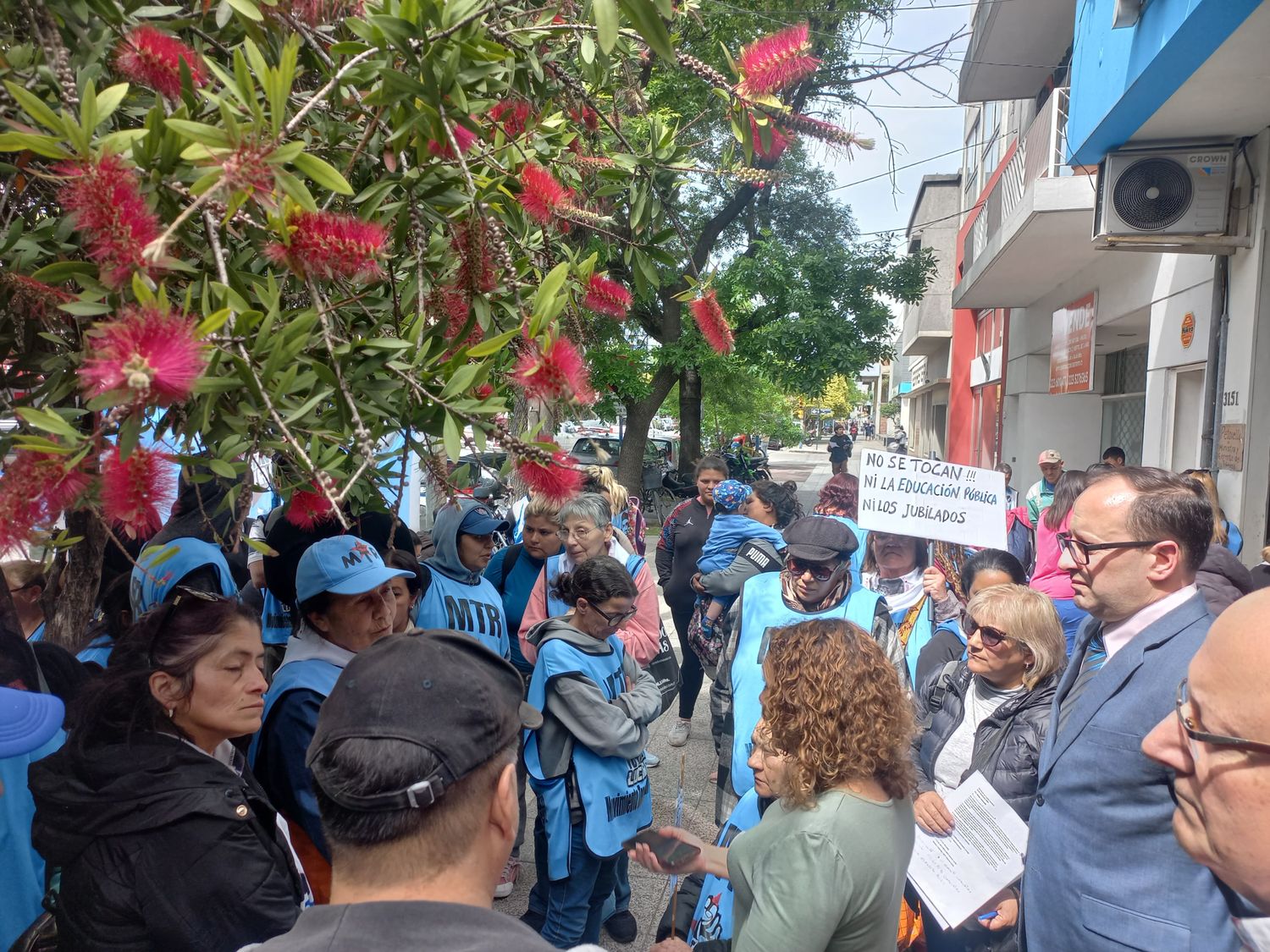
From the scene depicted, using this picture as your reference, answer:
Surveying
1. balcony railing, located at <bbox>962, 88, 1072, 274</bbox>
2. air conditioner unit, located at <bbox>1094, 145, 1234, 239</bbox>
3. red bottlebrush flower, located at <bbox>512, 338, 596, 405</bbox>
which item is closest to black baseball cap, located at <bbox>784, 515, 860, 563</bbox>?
red bottlebrush flower, located at <bbox>512, 338, 596, 405</bbox>

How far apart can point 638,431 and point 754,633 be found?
1268 centimetres

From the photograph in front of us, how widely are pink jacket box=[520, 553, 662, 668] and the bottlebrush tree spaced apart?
7.49 ft

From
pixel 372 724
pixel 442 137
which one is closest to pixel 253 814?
pixel 372 724

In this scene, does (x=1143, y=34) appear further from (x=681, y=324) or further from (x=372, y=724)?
(x=681, y=324)

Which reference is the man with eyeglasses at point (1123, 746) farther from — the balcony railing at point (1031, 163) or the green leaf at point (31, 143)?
the balcony railing at point (1031, 163)

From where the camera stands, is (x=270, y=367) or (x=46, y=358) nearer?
(x=270, y=367)

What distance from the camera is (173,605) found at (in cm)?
202

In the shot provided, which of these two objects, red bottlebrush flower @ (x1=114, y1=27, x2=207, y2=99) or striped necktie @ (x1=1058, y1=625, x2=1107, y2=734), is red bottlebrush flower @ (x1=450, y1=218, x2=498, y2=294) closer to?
red bottlebrush flower @ (x1=114, y1=27, x2=207, y2=99)

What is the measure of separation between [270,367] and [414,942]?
2.48 feet

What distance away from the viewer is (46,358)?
136 centimetres

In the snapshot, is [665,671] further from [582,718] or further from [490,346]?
[490,346]

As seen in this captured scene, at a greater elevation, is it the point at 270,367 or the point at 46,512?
the point at 270,367

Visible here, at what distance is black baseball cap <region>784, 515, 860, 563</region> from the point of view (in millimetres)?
3217

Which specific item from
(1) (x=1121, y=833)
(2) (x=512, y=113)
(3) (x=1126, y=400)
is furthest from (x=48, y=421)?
(3) (x=1126, y=400)
